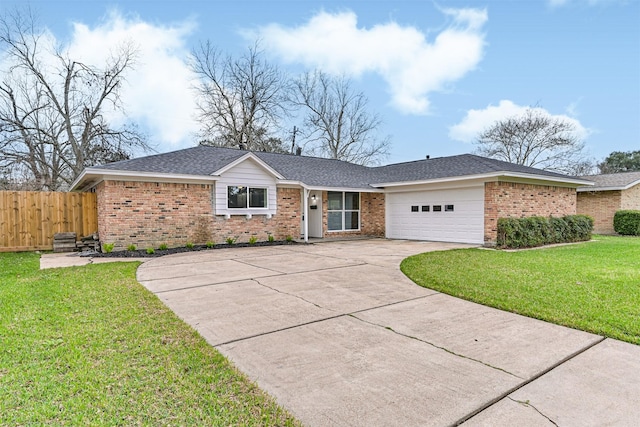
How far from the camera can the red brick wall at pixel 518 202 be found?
39.0 ft

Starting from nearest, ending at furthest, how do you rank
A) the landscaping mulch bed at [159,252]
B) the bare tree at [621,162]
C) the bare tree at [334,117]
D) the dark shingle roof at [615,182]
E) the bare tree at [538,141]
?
the landscaping mulch bed at [159,252], the dark shingle roof at [615,182], the bare tree at [538,141], the bare tree at [334,117], the bare tree at [621,162]

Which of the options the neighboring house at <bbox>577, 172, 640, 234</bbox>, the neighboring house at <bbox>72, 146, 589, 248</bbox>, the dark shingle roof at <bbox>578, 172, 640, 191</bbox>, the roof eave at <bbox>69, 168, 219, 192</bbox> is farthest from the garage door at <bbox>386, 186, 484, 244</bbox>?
the neighboring house at <bbox>577, 172, 640, 234</bbox>

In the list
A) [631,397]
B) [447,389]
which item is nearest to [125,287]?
[447,389]

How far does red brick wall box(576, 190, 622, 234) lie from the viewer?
18.1m

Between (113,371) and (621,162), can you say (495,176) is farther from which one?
(621,162)

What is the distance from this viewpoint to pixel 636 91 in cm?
1869

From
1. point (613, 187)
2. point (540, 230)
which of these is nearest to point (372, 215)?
point (540, 230)

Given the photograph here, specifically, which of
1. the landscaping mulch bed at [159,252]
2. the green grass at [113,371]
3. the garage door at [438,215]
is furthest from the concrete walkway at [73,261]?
the garage door at [438,215]

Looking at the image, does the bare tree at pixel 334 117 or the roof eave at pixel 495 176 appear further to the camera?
the bare tree at pixel 334 117

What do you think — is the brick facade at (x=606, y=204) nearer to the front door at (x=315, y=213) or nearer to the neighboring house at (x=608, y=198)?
the neighboring house at (x=608, y=198)

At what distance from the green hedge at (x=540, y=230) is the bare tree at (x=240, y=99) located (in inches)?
794

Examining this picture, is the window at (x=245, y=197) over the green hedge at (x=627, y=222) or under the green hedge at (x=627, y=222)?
over

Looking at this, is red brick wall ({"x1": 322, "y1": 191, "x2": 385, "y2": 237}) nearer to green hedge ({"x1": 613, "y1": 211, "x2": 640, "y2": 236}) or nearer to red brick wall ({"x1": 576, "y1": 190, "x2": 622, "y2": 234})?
red brick wall ({"x1": 576, "y1": 190, "x2": 622, "y2": 234})

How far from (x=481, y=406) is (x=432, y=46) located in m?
16.2
